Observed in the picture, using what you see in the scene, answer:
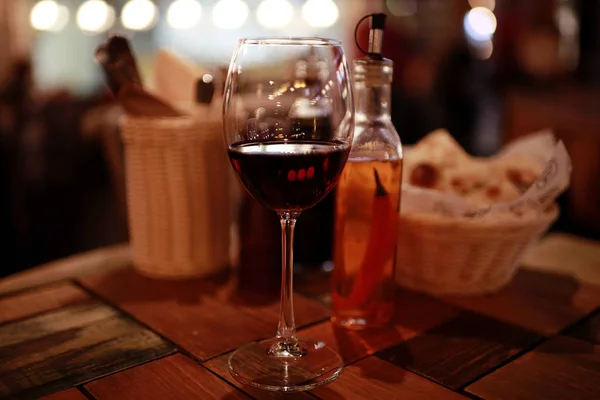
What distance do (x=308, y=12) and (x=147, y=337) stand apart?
5375 millimetres

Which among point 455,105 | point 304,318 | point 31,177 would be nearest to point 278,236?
point 304,318

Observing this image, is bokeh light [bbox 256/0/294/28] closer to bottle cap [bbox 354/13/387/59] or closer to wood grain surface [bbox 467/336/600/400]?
bottle cap [bbox 354/13/387/59]

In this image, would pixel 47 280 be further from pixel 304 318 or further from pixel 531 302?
pixel 531 302

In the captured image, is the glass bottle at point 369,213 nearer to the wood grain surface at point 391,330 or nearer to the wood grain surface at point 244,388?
the wood grain surface at point 391,330

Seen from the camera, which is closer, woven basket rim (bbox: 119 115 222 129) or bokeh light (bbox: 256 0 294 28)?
woven basket rim (bbox: 119 115 222 129)

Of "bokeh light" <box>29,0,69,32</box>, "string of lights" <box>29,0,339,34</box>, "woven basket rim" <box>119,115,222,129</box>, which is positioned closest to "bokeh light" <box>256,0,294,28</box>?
"string of lights" <box>29,0,339,34</box>

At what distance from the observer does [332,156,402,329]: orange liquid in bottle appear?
2.49 ft

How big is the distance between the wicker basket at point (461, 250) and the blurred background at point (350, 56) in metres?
1.19

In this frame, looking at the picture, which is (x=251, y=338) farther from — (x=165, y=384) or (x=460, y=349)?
(x=460, y=349)

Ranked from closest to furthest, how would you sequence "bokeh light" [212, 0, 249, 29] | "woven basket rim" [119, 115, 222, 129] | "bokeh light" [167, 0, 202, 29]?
1. "woven basket rim" [119, 115, 222, 129]
2. "bokeh light" [167, 0, 202, 29]
3. "bokeh light" [212, 0, 249, 29]

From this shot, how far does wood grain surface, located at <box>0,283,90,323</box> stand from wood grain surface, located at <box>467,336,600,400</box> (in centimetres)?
57

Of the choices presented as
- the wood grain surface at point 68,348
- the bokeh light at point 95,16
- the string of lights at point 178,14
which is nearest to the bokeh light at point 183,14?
the string of lights at point 178,14

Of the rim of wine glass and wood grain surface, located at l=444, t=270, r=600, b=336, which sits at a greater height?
the rim of wine glass

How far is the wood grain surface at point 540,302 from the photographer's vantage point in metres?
0.80
